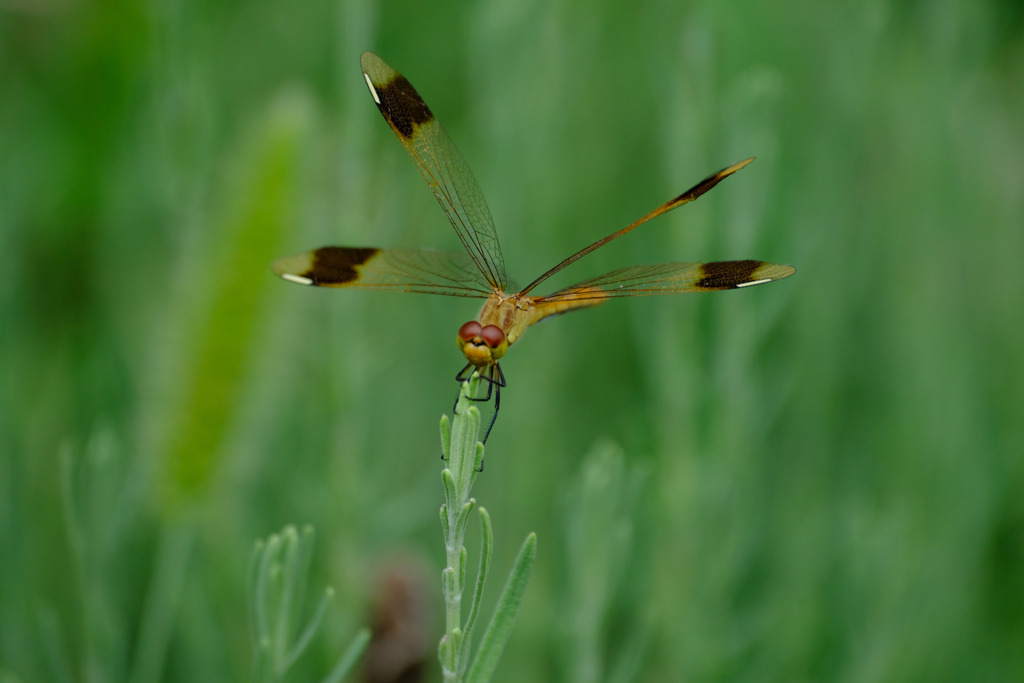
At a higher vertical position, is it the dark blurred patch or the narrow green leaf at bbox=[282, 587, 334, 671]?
the narrow green leaf at bbox=[282, 587, 334, 671]

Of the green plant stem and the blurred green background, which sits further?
the blurred green background

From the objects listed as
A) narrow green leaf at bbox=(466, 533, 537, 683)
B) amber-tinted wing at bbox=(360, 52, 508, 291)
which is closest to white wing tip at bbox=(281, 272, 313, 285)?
amber-tinted wing at bbox=(360, 52, 508, 291)

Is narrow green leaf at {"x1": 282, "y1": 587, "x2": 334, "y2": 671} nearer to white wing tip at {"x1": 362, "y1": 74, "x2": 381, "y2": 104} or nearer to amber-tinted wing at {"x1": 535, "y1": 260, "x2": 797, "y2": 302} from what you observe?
amber-tinted wing at {"x1": 535, "y1": 260, "x2": 797, "y2": 302}

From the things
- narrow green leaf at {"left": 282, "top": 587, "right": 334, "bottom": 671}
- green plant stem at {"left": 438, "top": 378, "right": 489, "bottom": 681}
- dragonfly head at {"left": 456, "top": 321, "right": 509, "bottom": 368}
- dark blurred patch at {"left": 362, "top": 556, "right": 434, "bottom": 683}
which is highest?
dragonfly head at {"left": 456, "top": 321, "right": 509, "bottom": 368}

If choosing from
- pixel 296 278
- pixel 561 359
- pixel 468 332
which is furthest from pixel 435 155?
pixel 561 359

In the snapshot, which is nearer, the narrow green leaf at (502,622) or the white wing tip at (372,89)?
the narrow green leaf at (502,622)

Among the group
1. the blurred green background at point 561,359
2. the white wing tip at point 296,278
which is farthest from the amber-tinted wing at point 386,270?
the blurred green background at point 561,359

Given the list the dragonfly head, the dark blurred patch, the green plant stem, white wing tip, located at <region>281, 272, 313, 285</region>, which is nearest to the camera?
the green plant stem

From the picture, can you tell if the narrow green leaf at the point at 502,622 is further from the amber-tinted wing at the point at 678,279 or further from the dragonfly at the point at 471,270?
the amber-tinted wing at the point at 678,279
